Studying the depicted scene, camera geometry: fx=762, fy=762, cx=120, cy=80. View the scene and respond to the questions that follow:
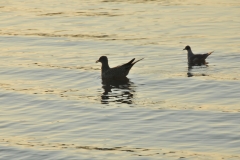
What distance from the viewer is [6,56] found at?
102 feet

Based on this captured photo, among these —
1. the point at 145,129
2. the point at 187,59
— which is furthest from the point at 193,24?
the point at 145,129

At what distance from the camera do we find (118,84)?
27.5 meters

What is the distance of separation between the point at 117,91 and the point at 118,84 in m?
1.41

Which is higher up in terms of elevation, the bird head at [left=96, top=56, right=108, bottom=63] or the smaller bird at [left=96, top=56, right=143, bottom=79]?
the bird head at [left=96, top=56, right=108, bottom=63]

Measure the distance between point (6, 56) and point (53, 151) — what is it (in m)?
12.7

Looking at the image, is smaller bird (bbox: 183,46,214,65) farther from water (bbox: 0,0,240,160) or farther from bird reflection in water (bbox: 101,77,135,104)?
bird reflection in water (bbox: 101,77,135,104)

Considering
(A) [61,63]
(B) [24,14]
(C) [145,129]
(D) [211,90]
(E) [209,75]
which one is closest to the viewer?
(C) [145,129]

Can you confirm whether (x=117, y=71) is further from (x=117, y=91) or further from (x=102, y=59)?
(x=117, y=91)

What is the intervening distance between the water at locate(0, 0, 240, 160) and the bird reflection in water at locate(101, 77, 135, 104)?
0.04 meters

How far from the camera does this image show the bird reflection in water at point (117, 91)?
80.0 feet

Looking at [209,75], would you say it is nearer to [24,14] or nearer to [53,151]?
[53,151]

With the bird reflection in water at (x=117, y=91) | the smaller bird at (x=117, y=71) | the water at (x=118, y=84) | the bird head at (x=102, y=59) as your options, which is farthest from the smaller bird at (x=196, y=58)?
the bird head at (x=102, y=59)

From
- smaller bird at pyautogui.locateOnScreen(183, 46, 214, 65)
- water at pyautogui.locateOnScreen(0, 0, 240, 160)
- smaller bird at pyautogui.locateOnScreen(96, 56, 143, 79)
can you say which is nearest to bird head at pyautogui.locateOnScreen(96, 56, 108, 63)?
smaller bird at pyautogui.locateOnScreen(96, 56, 143, 79)

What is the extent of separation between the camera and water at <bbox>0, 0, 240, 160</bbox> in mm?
19359
